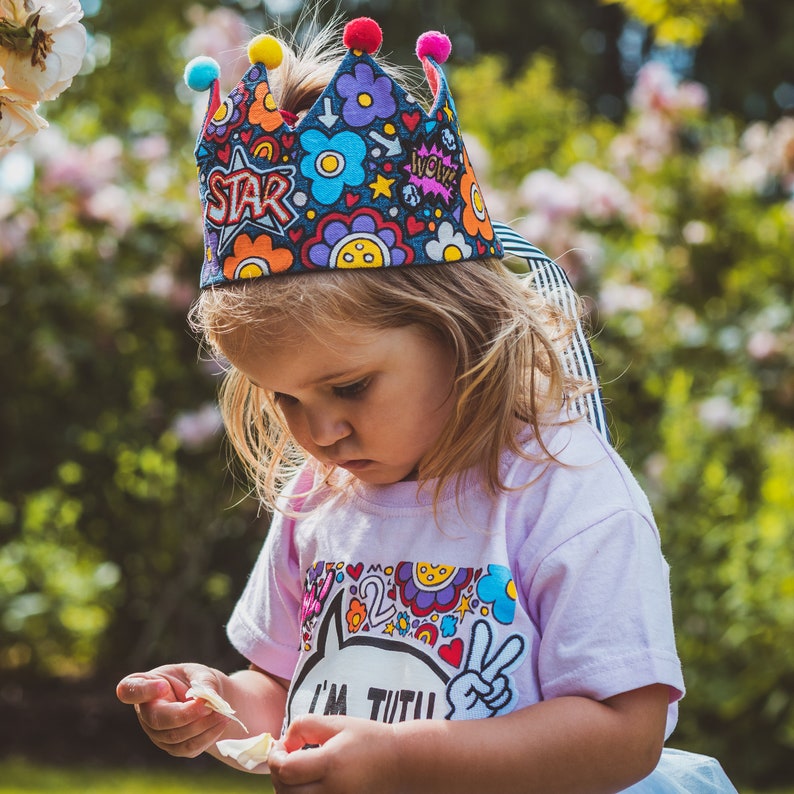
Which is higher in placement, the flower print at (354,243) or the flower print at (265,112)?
the flower print at (265,112)

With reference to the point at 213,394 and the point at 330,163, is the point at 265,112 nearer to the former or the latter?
the point at 330,163

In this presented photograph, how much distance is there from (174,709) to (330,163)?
0.73 m

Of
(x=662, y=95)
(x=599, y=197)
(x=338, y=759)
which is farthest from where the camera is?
(x=662, y=95)

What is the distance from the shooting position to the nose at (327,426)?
4.65 feet

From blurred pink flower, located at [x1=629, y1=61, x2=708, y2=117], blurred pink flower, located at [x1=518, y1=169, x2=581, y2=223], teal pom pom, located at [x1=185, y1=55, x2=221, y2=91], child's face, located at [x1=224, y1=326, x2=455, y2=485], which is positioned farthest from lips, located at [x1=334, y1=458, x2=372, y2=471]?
blurred pink flower, located at [x1=629, y1=61, x2=708, y2=117]

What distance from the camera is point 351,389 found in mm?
1418

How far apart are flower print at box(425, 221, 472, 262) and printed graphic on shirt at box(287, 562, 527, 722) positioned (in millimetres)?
394

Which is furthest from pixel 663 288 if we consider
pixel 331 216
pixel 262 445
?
pixel 331 216

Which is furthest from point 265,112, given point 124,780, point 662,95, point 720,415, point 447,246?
point 662,95

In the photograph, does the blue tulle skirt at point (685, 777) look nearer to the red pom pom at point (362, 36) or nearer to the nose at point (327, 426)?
the nose at point (327, 426)

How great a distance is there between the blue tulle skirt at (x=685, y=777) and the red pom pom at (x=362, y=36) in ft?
3.36

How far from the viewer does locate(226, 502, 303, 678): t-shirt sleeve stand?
1698 mm

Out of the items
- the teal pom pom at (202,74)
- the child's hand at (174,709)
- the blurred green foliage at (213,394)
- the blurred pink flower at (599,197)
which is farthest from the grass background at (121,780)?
the teal pom pom at (202,74)

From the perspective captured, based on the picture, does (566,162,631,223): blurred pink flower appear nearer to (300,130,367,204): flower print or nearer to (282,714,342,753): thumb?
(300,130,367,204): flower print
